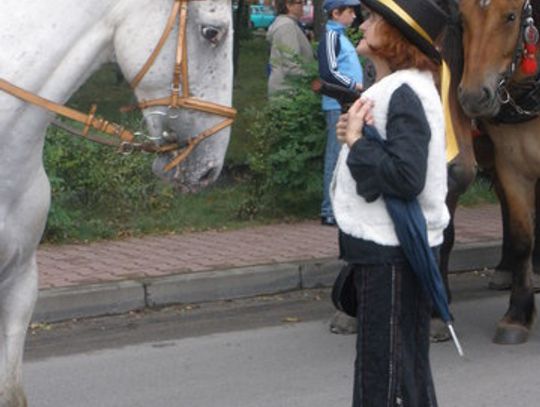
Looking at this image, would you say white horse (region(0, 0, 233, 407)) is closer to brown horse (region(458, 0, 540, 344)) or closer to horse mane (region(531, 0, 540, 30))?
brown horse (region(458, 0, 540, 344))

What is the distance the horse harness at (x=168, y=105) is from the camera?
380 cm

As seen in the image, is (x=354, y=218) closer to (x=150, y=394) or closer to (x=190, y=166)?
(x=190, y=166)

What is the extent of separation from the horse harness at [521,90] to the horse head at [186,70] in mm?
3059

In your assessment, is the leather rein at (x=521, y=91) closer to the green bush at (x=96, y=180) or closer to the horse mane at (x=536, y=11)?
the horse mane at (x=536, y=11)

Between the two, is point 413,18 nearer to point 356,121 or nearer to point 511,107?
point 356,121

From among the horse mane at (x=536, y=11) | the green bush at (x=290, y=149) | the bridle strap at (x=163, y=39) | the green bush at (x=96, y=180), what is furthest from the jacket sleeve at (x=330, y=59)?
the bridle strap at (x=163, y=39)

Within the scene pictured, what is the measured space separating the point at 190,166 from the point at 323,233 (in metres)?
6.30

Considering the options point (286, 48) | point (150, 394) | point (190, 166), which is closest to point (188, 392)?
point (150, 394)

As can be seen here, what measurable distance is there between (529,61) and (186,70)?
3497 mm

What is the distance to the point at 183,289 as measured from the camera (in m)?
8.30

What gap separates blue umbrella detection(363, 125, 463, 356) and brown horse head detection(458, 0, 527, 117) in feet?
8.57

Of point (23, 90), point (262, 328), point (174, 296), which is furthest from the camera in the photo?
point (174, 296)

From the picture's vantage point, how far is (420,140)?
157 inches

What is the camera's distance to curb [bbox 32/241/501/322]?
25.6 ft
